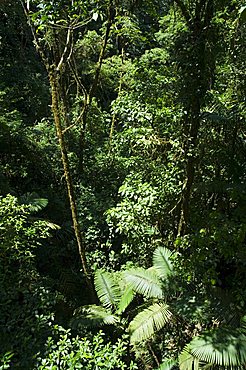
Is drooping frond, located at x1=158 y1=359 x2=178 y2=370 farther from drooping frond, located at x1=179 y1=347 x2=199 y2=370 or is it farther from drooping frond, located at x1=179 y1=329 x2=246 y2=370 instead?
drooping frond, located at x1=179 y1=329 x2=246 y2=370

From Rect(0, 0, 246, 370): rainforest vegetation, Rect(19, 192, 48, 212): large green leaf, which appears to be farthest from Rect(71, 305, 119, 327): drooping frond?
Rect(19, 192, 48, 212): large green leaf

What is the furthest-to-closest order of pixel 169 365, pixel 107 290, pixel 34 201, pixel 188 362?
pixel 34 201 → pixel 107 290 → pixel 169 365 → pixel 188 362

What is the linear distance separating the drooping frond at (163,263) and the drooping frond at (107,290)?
0.85 m

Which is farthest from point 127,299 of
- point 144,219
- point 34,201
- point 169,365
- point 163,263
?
point 34,201

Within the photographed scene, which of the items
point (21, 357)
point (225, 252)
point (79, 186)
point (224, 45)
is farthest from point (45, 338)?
point (79, 186)

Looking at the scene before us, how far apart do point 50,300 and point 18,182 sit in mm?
3926

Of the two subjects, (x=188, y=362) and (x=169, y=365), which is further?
(x=169, y=365)

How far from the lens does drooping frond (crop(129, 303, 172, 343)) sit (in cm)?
407

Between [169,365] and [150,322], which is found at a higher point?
[150,322]

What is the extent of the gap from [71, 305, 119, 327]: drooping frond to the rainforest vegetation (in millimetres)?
20

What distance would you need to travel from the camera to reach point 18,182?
6.89m

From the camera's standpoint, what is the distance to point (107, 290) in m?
5.00

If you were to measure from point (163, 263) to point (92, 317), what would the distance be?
1.21 m

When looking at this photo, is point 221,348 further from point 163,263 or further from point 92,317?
point 92,317
